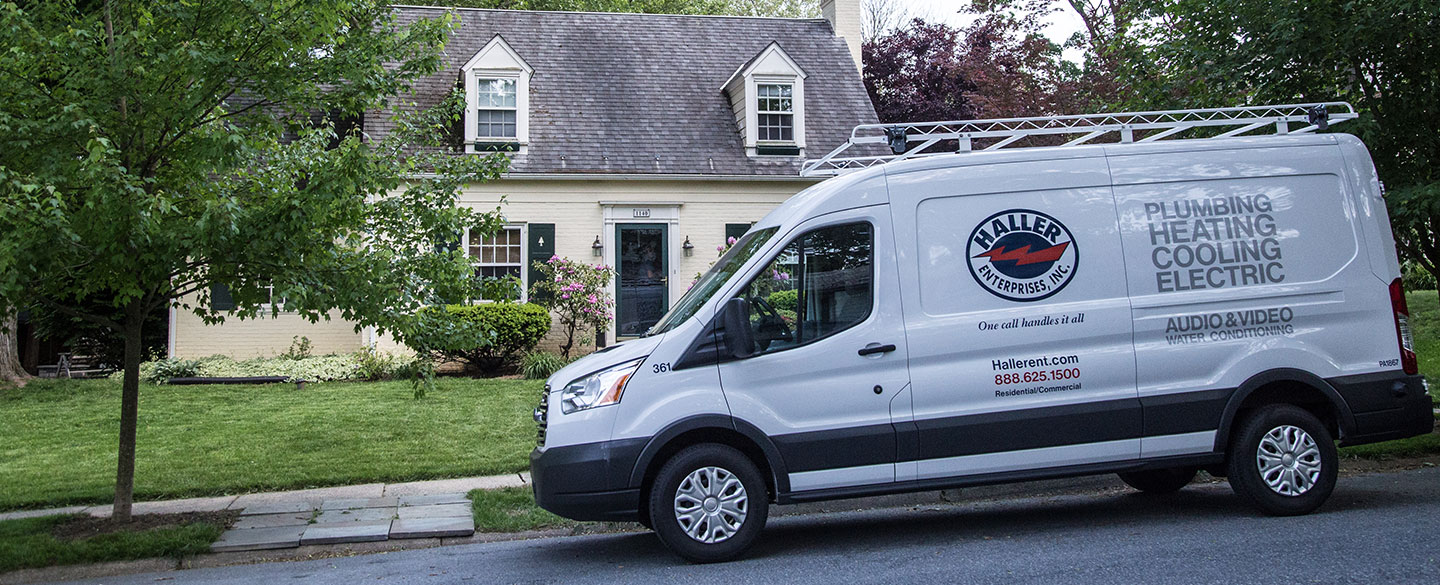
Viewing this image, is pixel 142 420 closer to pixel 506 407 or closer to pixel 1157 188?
pixel 506 407

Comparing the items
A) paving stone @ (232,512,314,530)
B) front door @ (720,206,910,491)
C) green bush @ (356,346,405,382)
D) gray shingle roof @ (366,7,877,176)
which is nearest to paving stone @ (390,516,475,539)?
paving stone @ (232,512,314,530)

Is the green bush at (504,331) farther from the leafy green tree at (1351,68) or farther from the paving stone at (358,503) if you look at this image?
the leafy green tree at (1351,68)

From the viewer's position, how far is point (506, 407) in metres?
12.5

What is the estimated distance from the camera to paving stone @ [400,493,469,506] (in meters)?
8.11

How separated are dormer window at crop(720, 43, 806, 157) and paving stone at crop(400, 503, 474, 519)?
12.0 meters

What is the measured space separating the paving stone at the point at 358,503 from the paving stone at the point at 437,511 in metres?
0.27

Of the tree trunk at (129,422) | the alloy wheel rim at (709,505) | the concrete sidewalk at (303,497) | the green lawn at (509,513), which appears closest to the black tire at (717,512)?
the alloy wheel rim at (709,505)

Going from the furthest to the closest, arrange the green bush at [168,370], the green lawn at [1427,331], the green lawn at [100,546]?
the green bush at [168,370] → the green lawn at [1427,331] → the green lawn at [100,546]

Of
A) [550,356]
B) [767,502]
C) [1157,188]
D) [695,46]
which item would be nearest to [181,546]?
[767,502]

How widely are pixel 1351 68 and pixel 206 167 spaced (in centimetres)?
958

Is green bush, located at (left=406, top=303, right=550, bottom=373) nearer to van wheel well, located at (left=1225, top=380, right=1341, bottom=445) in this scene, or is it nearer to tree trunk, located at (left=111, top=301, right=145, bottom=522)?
tree trunk, located at (left=111, top=301, right=145, bottom=522)

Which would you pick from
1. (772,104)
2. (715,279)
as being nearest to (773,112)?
(772,104)

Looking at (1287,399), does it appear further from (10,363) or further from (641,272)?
(10,363)

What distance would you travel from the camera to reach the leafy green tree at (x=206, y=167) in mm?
6359
